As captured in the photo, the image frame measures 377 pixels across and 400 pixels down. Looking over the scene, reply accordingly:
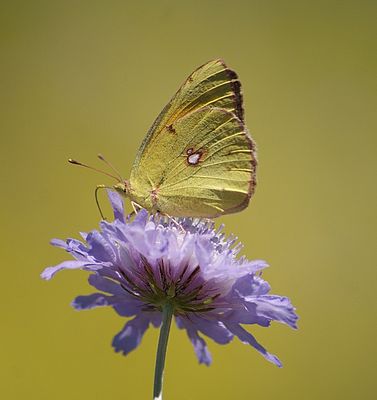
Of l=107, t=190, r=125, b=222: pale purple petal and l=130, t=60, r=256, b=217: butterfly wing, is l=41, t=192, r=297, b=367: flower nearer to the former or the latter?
l=107, t=190, r=125, b=222: pale purple petal

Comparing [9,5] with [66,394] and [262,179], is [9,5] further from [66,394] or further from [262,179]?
[66,394]

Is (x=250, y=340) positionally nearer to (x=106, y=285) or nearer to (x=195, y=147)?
(x=106, y=285)

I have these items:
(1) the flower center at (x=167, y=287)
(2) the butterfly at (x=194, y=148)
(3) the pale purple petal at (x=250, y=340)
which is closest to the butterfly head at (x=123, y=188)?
(2) the butterfly at (x=194, y=148)

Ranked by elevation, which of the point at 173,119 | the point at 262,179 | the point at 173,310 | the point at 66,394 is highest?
the point at 262,179

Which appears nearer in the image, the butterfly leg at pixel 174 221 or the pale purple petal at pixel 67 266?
the pale purple petal at pixel 67 266

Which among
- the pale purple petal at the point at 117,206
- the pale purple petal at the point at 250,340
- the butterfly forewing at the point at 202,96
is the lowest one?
the pale purple petal at the point at 250,340

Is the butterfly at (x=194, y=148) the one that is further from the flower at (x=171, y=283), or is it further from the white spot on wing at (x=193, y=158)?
the flower at (x=171, y=283)

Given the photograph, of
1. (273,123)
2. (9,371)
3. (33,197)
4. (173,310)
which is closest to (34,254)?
(33,197)

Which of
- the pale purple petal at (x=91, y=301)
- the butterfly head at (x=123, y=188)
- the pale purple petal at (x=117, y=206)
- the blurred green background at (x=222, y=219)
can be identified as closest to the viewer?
the pale purple petal at (x=91, y=301)
